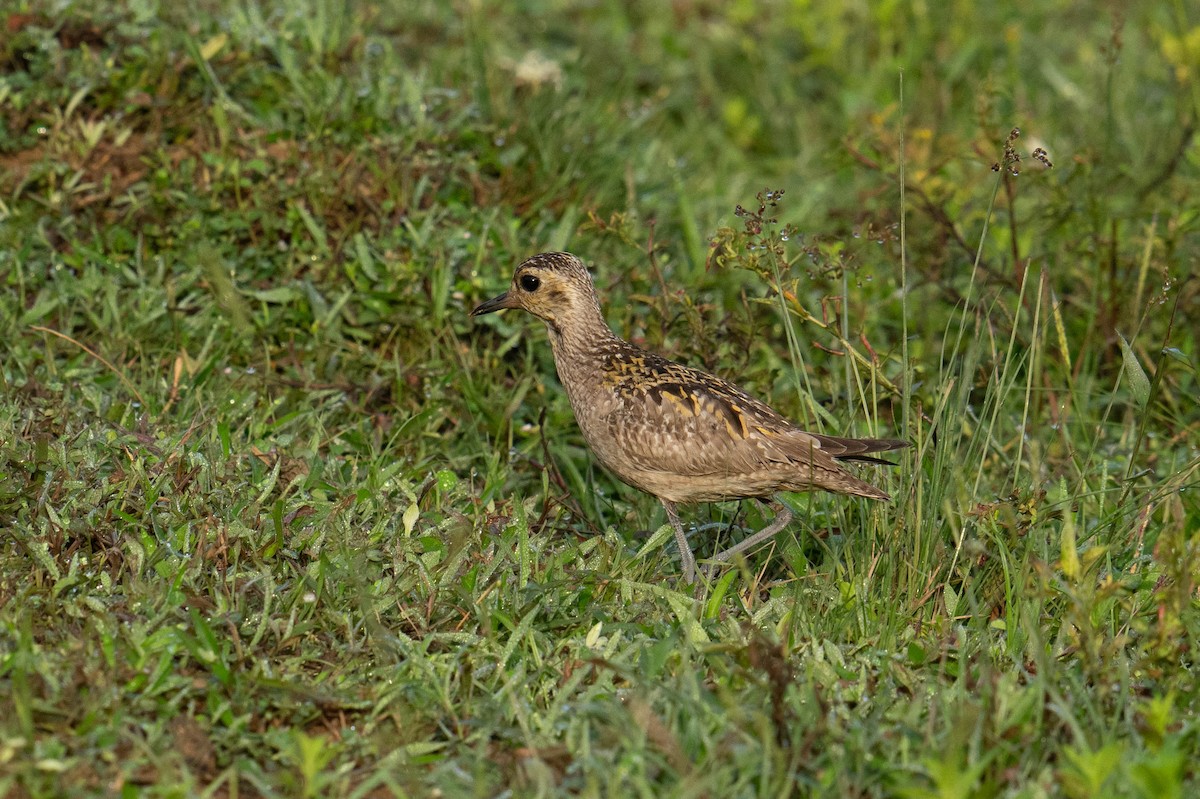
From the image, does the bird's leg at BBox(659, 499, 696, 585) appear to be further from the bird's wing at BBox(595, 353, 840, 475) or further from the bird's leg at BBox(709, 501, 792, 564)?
the bird's wing at BBox(595, 353, 840, 475)

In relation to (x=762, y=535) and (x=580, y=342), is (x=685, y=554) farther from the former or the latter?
(x=580, y=342)

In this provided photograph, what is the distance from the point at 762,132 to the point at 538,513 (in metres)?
4.79

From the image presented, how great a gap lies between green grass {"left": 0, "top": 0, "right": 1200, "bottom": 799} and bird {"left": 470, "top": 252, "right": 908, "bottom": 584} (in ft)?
0.73

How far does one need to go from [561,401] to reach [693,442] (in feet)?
5.18

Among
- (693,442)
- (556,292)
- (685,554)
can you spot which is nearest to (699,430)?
(693,442)

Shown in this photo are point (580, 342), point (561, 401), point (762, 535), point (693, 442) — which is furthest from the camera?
point (561, 401)

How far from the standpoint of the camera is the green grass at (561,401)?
450 cm

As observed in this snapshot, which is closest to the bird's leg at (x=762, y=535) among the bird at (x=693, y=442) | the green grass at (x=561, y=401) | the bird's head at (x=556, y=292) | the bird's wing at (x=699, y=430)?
the bird at (x=693, y=442)

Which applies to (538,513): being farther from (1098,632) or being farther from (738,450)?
(1098,632)

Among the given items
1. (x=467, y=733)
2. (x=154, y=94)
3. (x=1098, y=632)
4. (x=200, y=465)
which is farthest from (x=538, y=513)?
(x=154, y=94)

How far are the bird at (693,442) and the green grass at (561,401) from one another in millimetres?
223

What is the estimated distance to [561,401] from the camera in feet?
23.9

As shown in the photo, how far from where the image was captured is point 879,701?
4.77m

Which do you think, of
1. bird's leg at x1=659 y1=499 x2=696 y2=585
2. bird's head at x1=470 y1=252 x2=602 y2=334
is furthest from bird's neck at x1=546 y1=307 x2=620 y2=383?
bird's leg at x1=659 y1=499 x2=696 y2=585
